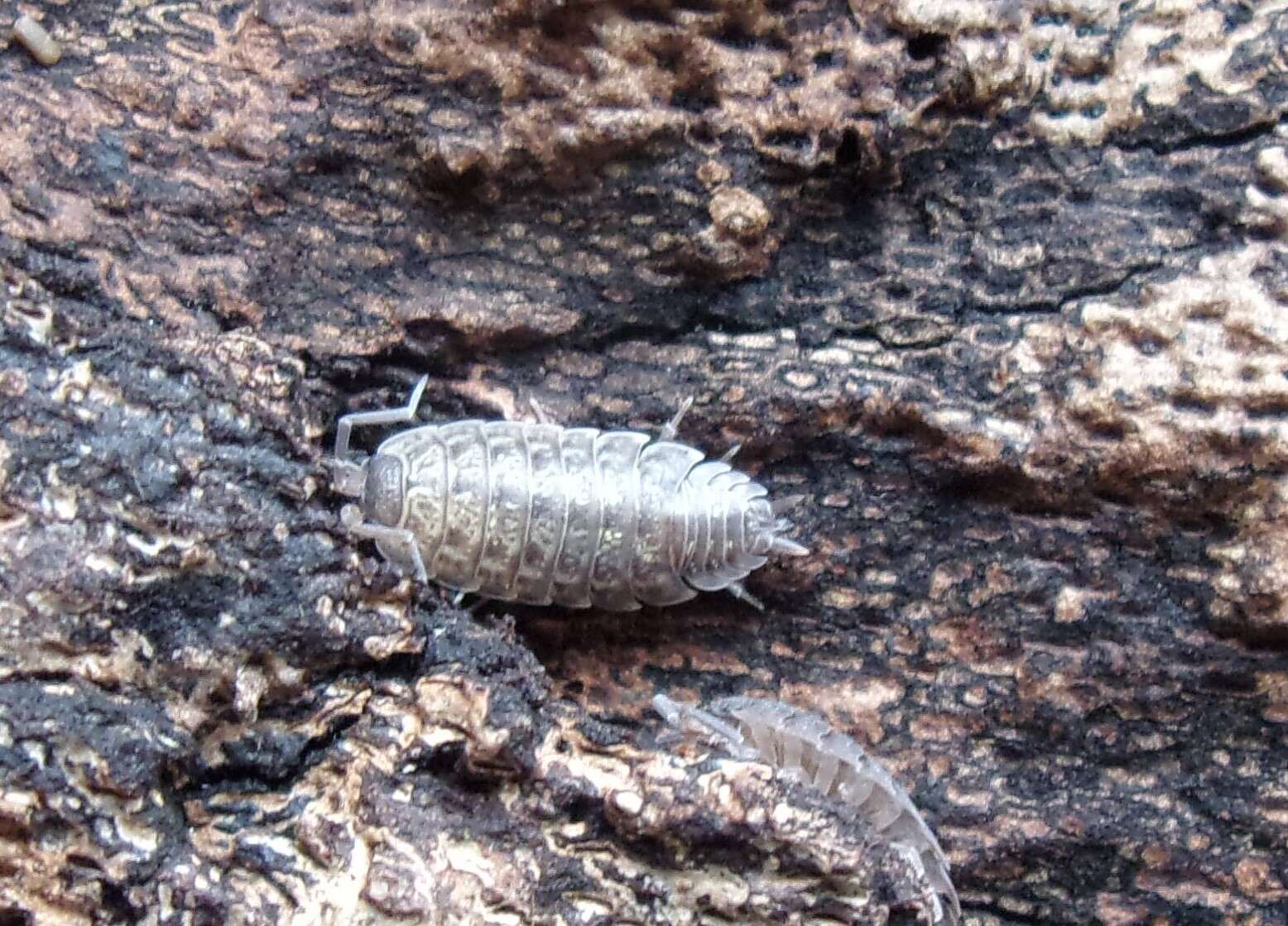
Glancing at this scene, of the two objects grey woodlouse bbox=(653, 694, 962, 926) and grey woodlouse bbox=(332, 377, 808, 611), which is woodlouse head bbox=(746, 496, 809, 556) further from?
grey woodlouse bbox=(653, 694, 962, 926)

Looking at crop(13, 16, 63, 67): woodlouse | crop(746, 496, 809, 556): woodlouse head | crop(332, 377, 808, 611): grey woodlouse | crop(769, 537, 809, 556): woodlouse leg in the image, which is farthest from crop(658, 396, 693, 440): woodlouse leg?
crop(13, 16, 63, 67): woodlouse

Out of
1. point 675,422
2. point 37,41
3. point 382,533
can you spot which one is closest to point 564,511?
point 675,422

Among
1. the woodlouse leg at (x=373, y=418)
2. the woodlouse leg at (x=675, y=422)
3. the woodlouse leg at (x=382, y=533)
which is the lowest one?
the woodlouse leg at (x=382, y=533)

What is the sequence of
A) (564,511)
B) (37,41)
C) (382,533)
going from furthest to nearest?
1. (564,511)
2. (382,533)
3. (37,41)

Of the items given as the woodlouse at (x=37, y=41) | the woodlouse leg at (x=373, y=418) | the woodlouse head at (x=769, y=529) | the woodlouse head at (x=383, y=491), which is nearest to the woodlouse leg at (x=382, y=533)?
the woodlouse head at (x=383, y=491)

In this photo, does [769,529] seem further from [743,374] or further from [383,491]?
[383,491]

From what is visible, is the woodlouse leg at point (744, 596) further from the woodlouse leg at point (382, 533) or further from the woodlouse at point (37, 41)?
the woodlouse at point (37, 41)
